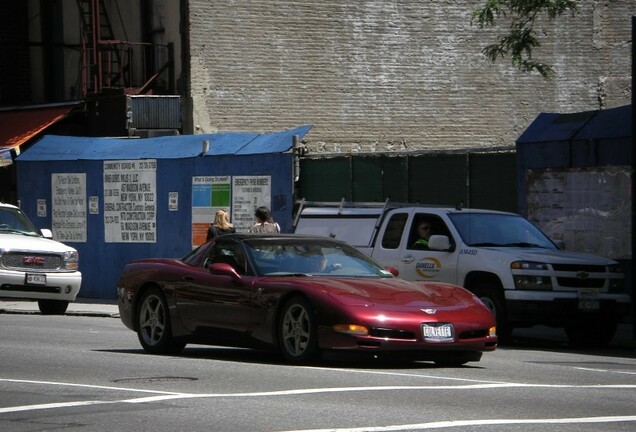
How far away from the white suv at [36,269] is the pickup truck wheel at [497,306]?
854 centimetres

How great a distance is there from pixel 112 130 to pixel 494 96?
9.66 m

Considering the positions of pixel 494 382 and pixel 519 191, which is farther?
pixel 519 191

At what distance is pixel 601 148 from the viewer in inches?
830

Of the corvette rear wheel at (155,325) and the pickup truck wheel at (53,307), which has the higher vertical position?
the corvette rear wheel at (155,325)

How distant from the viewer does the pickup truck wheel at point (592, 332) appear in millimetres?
18016

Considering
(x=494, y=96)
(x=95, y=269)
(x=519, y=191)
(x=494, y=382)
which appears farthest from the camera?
(x=494, y=96)

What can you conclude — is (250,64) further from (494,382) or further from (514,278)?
(494,382)

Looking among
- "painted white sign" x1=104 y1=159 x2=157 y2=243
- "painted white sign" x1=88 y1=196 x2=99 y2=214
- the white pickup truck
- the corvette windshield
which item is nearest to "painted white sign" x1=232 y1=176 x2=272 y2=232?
"painted white sign" x1=104 y1=159 x2=157 y2=243

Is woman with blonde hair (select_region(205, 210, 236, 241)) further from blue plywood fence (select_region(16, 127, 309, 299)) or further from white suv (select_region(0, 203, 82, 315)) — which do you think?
white suv (select_region(0, 203, 82, 315))

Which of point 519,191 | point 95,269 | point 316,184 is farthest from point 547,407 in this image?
point 95,269

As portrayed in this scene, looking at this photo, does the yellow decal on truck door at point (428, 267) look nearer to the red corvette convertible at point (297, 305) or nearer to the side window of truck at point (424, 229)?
the side window of truck at point (424, 229)

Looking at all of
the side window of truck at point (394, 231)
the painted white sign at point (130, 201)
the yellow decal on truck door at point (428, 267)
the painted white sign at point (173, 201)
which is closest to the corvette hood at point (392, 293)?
the yellow decal on truck door at point (428, 267)

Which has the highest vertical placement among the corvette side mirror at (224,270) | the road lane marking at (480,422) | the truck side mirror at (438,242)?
the truck side mirror at (438,242)

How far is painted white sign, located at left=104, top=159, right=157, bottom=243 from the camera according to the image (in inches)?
1091
